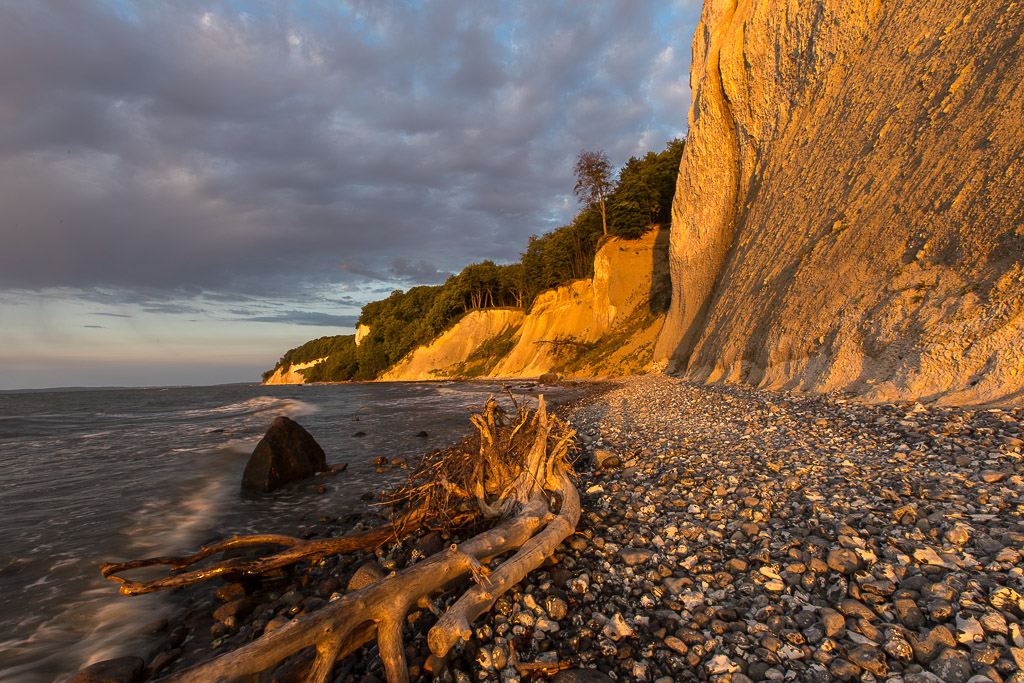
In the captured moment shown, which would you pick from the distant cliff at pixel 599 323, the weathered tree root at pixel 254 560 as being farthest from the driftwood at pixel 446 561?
the distant cliff at pixel 599 323

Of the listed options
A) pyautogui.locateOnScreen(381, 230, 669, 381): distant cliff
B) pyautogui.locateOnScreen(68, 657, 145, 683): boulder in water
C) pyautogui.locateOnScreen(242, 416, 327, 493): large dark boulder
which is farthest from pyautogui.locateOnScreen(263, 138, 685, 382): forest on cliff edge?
pyautogui.locateOnScreen(68, 657, 145, 683): boulder in water

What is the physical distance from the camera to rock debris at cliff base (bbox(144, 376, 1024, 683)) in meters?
2.82

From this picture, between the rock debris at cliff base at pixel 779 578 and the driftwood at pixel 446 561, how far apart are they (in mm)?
331

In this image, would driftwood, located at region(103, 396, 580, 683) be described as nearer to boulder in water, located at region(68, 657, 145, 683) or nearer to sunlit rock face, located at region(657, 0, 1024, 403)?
boulder in water, located at region(68, 657, 145, 683)

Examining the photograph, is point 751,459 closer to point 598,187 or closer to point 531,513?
point 531,513

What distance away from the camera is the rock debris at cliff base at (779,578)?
282 cm

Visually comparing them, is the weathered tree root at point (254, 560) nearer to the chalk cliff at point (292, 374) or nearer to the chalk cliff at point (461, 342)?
the chalk cliff at point (461, 342)

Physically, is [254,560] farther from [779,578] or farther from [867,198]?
[867,198]

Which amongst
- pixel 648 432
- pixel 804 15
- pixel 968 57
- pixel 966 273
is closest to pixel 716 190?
pixel 804 15

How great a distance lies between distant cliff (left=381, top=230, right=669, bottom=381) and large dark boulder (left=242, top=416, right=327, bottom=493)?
2280 centimetres

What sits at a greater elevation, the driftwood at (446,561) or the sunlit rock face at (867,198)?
the sunlit rock face at (867,198)

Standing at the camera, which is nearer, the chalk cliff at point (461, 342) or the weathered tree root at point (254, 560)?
the weathered tree root at point (254, 560)

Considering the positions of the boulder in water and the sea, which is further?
the sea

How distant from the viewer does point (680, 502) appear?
17.7ft
